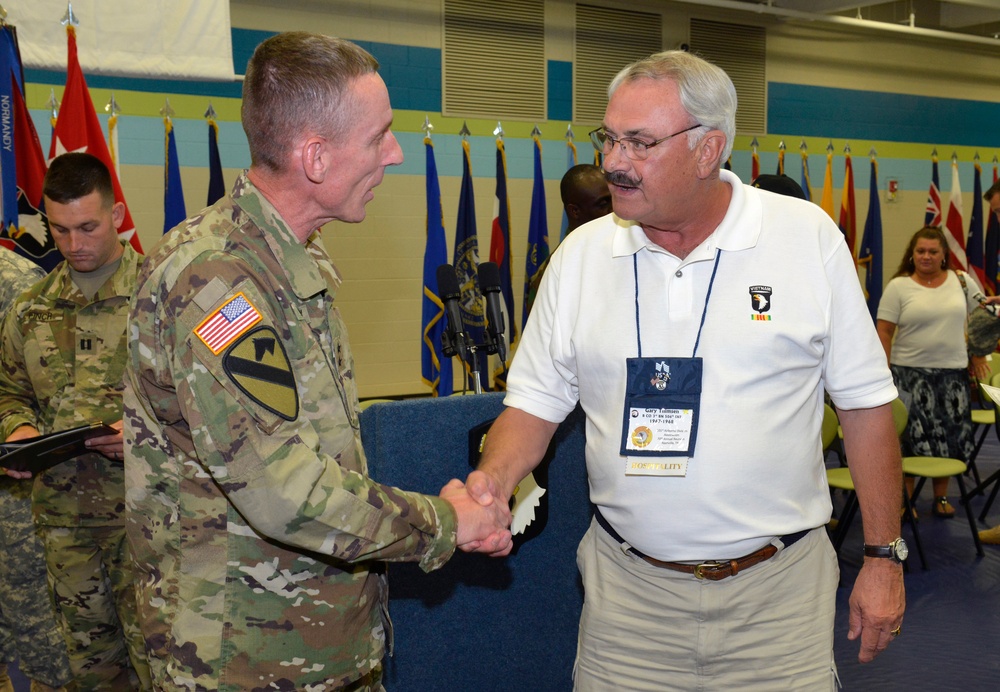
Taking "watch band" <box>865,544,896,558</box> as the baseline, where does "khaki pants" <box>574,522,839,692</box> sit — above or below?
below

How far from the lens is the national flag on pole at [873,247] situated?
8859 millimetres

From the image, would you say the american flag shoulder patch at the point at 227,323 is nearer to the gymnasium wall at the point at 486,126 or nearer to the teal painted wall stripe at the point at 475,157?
the gymnasium wall at the point at 486,126

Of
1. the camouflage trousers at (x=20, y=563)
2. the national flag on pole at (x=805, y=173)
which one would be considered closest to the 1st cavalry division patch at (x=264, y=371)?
the camouflage trousers at (x=20, y=563)

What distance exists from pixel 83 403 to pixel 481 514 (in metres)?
1.80

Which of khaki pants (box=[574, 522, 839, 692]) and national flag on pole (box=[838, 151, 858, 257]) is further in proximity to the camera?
national flag on pole (box=[838, 151, 858, 257])

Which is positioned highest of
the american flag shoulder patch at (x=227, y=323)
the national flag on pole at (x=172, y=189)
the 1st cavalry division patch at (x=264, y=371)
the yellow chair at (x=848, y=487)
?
the national flag on pole at (x=172, y=189)

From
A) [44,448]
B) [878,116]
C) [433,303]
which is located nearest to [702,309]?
[44,448]

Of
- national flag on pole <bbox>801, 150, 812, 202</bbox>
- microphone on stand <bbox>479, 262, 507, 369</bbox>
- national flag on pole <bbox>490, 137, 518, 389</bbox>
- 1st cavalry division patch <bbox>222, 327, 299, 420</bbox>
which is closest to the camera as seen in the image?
1st cavalry division patch <bbox>222, 327, 299, 420</bbox>

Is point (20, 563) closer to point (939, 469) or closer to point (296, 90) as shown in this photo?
point (296, 90)

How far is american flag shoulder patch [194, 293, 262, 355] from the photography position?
1.38m

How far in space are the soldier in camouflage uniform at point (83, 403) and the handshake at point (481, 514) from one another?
5.22 ft

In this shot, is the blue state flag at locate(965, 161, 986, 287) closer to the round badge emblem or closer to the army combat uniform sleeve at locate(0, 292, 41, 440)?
the round badge emblem

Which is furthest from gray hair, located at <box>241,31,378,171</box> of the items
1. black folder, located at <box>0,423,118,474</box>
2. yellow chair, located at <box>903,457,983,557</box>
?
yellow chair, located at <box>903,457,983,557</box>

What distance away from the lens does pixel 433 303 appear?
6449 mm
